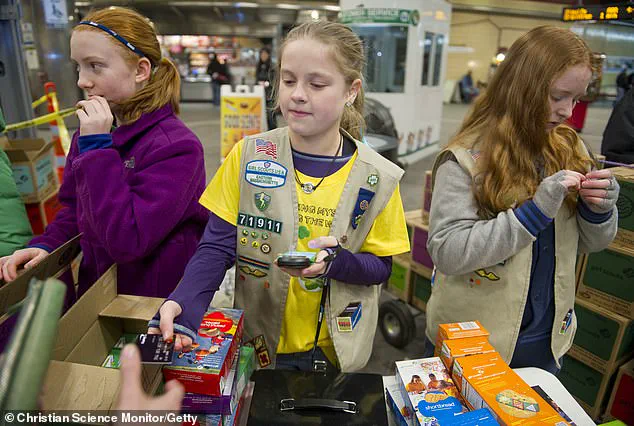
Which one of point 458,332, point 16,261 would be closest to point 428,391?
point 458,332

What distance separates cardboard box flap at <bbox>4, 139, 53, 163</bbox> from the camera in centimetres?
258

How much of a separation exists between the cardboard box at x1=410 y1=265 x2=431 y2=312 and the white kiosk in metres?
4.67

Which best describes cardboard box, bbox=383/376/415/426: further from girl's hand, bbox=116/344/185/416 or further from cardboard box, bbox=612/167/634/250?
cardboard box, bbox=612/167/634/250

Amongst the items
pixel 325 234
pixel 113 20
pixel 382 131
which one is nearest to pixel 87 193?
pixel 113 20

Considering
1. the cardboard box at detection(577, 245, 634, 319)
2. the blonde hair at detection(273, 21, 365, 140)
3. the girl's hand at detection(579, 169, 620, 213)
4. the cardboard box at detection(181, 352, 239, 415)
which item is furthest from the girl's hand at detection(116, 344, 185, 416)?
the cardboard box at detection(577, 245, 634, 319)

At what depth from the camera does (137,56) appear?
133 centimetres

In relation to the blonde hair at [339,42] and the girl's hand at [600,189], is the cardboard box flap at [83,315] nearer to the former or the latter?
the blonde hair at [339,42]

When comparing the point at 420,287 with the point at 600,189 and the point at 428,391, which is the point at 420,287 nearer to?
the point at 600,189

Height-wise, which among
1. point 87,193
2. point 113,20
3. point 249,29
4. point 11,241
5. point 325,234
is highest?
point 249,29

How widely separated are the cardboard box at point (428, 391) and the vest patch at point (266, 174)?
0.57 metres

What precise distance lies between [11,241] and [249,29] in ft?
50.3

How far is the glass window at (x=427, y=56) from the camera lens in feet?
25.9

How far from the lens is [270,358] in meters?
1.30

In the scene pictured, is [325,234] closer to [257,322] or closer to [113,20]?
[257,322]
